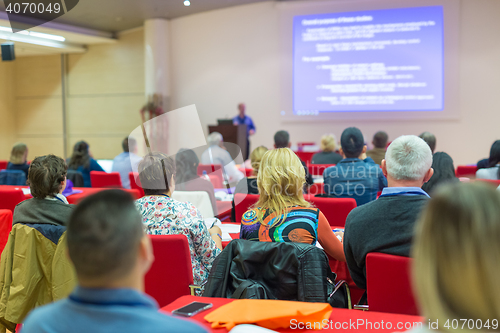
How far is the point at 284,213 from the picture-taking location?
204cm

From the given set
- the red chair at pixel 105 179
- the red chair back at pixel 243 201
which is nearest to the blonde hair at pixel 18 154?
the red chair at pixel 105 179

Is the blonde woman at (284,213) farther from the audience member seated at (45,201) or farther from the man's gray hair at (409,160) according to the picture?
the audience member seated at (45,201)

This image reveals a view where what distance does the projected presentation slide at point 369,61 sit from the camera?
27.7 ft

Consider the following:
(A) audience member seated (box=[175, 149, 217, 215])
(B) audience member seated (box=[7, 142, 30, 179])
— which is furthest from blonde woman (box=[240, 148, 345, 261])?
(B) audience member seated (box=[7, 142, 30, 179])

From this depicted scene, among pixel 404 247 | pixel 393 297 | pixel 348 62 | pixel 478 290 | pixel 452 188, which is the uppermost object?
pixel 348 62

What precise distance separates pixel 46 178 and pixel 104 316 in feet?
5.73

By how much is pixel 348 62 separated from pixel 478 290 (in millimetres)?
8633

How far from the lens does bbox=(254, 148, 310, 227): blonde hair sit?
83.0 inches

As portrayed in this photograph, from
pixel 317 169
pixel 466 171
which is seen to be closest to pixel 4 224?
pixel 317 169

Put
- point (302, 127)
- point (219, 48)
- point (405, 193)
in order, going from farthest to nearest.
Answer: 1. point (219, 48)
2. point (302, 127)
3. point (405, 193)

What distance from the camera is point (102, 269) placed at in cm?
79

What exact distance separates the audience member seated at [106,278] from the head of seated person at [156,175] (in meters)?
1.48

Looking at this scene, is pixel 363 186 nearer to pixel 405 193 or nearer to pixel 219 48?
pixel 405 193

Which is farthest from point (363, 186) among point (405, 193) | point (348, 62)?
point (348, 62)
